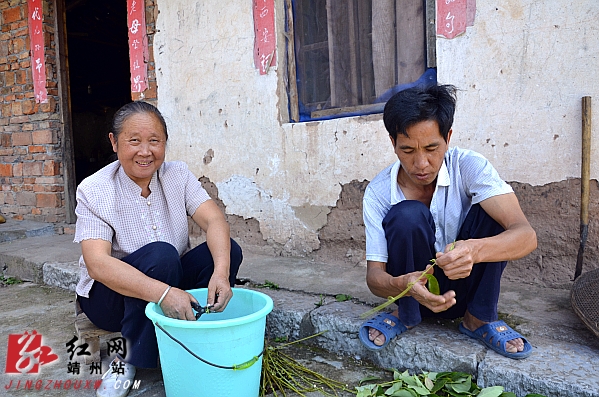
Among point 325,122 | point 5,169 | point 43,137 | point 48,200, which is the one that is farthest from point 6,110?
point 325,122

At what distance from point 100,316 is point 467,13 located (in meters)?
2.46

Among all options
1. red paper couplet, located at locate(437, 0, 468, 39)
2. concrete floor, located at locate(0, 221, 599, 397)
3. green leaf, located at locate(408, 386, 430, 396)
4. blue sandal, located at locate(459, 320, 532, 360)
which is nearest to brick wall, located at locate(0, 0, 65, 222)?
concrete floor, located at locate(0, 221, 599, 397)

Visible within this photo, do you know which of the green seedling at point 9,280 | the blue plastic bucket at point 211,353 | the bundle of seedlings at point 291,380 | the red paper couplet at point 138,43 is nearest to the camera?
the blue plastic bucket at point 211,353

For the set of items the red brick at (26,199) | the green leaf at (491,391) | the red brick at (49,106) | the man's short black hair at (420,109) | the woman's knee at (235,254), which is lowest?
the green leaf at (491,391)

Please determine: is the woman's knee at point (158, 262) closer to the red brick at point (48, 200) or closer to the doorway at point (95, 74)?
the red brick at point (48, 200)

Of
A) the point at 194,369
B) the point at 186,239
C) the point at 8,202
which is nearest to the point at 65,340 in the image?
the point at 186,239

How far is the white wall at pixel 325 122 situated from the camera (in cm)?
239

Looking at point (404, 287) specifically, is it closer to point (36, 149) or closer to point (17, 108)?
point (36, 149)

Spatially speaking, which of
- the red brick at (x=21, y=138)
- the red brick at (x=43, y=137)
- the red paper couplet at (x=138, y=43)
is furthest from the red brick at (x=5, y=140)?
the red paper couplet at (x=138, y=43)

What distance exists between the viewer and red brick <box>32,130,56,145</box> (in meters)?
4.89

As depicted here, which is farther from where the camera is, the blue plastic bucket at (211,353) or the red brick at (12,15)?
the red brick at (12,15)

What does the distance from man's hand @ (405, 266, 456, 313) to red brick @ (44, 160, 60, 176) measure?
175 inches

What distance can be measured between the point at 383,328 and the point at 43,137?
14.6ft

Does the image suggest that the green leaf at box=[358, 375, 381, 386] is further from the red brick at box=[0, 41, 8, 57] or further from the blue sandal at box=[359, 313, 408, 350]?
the red brick at box=[0, 41, 8, 57]
